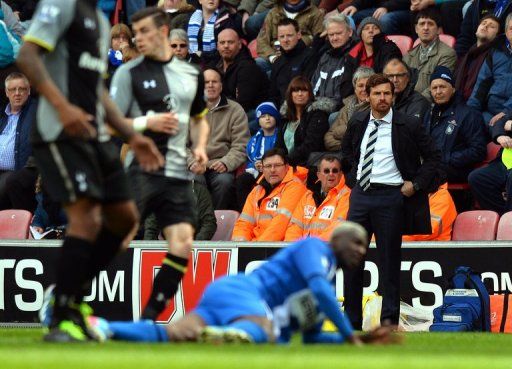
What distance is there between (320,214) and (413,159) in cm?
225

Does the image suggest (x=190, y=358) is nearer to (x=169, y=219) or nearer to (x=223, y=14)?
(x=169, y=219)

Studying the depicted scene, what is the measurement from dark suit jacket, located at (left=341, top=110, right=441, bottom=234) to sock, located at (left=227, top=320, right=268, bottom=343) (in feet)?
18.4

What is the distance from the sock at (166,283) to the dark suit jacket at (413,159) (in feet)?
13.5

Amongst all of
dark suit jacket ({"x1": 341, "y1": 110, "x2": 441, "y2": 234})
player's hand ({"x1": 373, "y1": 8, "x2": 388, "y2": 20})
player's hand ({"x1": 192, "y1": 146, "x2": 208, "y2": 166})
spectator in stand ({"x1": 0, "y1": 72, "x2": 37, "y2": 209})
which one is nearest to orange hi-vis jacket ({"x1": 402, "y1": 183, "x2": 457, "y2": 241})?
dark suit jacket ({"x1": 341, "y1": 110, "x2": 441, "y2": 234})

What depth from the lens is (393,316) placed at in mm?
13781

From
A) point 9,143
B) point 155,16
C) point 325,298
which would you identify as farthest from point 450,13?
point 325,298

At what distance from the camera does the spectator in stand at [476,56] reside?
57.2 feet

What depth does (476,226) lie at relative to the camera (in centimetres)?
1598

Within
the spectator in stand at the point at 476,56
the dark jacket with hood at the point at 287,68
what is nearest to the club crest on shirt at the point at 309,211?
the spectator in stand at the point at 476,56

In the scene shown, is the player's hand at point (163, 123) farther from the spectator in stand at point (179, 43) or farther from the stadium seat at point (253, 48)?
the stadium seat at point (253, 48)

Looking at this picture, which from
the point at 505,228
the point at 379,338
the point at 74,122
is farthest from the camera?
the point at 505,228

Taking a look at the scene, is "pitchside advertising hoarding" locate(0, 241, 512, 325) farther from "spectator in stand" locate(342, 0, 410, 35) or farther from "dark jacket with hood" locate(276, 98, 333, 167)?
"spectator in stand" locate(342, 0, 410, 35)

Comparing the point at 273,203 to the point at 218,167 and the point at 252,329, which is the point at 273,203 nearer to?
the point at 218,167

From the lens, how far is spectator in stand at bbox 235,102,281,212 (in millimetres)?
17641
